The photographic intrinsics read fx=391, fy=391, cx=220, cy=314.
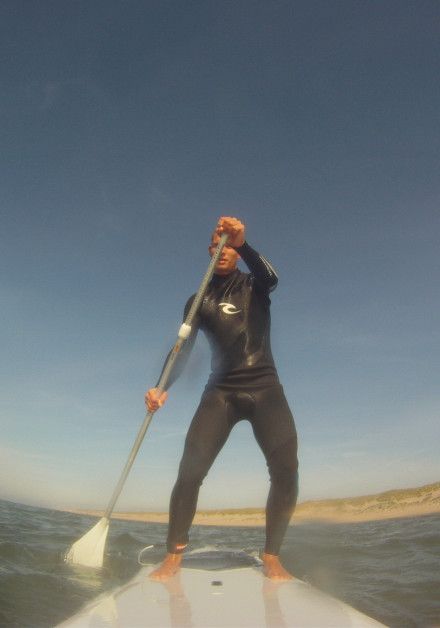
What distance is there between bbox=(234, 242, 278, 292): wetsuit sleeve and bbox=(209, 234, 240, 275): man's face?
0.61 feet

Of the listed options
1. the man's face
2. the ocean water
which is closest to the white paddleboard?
the ocean water

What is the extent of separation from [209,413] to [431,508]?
44.4 m

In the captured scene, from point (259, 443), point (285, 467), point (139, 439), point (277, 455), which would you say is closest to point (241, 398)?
point (259, 443)

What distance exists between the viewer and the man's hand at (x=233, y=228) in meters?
4.16

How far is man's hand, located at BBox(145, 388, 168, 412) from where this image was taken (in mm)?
4180

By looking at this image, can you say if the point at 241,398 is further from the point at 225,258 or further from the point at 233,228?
the point at 233,228

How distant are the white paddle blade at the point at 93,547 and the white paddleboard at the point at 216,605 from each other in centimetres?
120

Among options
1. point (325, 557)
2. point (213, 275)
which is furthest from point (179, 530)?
point (325, 557)

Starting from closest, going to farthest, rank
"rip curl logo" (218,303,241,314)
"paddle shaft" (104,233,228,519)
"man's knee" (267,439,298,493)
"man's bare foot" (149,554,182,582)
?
"man's bare foot" (149,554,182,582), "man's knee" (267,439,298,493), "paddle shaft" (104,233,228,519), "rip curl logo" (218,303,241,314)

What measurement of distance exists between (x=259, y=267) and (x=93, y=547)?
11.9 ft

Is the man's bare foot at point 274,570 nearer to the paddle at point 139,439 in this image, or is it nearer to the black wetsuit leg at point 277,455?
the black wetsuit leg at point 277,455

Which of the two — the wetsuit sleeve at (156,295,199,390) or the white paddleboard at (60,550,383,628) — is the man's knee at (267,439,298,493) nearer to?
the white paddleboard at (60,550,383,628)

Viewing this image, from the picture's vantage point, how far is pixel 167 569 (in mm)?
3418

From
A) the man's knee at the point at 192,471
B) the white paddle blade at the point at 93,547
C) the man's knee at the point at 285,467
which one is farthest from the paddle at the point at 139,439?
the man's knee at the point at 285,467
